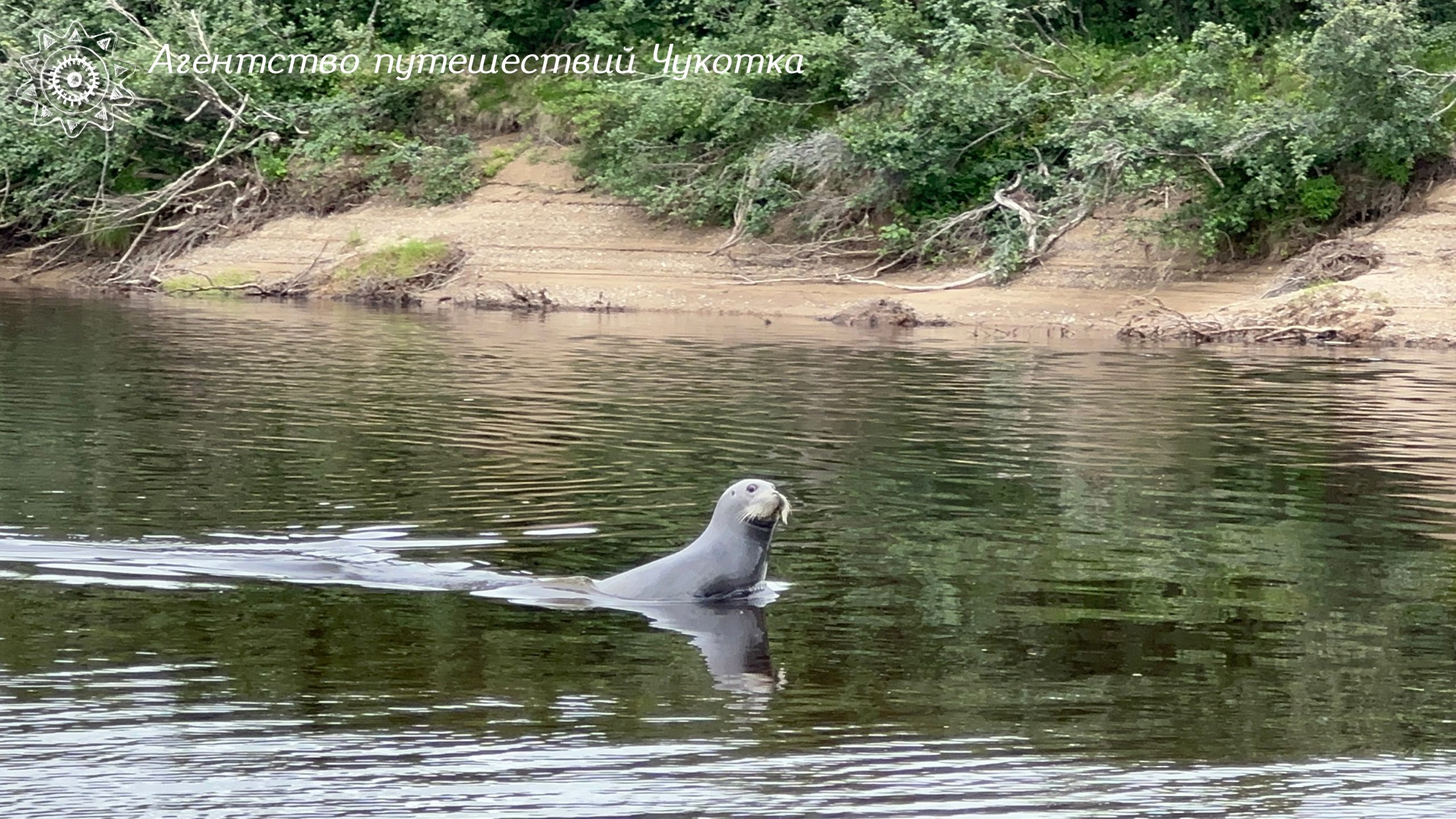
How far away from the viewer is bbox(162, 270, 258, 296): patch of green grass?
112 ft

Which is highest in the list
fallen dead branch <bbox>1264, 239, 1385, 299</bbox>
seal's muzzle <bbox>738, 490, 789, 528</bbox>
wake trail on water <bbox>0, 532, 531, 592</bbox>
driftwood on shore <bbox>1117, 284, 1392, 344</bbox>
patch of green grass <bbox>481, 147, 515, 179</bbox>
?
patch of green grass <bbox>481, 147, 515, 179</bbox>

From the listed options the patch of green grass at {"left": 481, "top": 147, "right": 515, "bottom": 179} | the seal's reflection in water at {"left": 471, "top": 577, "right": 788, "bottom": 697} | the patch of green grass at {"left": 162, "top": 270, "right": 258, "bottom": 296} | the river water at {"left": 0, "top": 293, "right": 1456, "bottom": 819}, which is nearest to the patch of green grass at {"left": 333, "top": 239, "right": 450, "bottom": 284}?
the patch of green grass at {"left": 162, "top": 270, "right": 258, "bottom": 296}

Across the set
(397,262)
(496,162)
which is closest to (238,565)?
(397,262)

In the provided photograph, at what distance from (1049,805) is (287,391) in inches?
535

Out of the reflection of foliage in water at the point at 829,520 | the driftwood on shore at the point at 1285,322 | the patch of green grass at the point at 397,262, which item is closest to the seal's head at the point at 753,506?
the reflection of foliage in water at the point at 829,520

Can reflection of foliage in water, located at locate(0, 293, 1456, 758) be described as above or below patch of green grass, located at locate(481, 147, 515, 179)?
below

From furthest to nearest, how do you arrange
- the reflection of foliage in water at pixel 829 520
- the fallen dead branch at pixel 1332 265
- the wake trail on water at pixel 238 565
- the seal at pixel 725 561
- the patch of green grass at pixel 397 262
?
the patch of green grass at pixel 397 262 < the fallen dead branch at pixel 1332 265 < the wake trail on water at pixel 238 565 < the seal at pixel 725 561 < the reflection of foliage in water at pixel 829 520

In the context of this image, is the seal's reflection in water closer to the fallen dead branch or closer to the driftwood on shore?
the driftwood on shore

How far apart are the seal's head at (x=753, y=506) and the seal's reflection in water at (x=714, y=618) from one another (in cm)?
38

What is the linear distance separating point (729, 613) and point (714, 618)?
12 cm

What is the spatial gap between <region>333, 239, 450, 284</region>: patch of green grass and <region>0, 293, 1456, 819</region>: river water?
13324 mm

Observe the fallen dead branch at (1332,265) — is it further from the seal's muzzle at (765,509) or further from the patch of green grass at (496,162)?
the seal's muzzle at (765,509)

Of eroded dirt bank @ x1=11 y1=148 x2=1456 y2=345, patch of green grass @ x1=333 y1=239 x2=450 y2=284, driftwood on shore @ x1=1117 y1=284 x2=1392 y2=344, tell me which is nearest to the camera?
driftwood on shore @ x1=1117 y1=284 x2=1392 y2=344

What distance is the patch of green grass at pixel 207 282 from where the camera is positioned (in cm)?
3428
